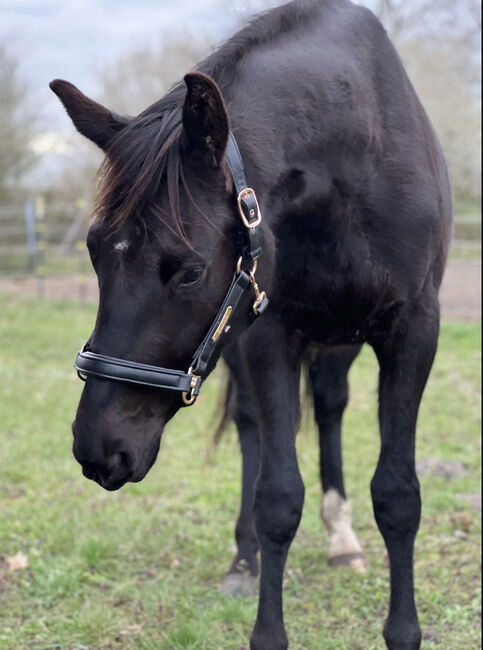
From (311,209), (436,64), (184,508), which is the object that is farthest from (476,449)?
(436,64)

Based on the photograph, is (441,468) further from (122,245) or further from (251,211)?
(122,245)

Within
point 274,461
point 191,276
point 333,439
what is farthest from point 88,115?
point 333,439

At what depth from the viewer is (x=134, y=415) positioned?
1.96m

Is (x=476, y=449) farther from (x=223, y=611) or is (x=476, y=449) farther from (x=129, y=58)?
(x=129, y=58)

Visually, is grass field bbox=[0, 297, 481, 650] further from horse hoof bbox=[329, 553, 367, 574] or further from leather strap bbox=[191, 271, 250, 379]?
leather strap bbox=[191, 271, 250, 379]

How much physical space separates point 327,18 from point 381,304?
105 cm

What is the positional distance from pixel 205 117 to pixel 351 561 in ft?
8.46

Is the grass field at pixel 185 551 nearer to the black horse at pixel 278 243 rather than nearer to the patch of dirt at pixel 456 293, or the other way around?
the black horse at pixel 278 243

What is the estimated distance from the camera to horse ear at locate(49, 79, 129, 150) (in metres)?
2.10

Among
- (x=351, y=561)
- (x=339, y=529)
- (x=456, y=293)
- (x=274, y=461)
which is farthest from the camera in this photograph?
(x=456, y=293)

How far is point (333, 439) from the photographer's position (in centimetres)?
400

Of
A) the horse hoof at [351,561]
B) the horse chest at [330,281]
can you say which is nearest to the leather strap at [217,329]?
the horse chest at [330,281]

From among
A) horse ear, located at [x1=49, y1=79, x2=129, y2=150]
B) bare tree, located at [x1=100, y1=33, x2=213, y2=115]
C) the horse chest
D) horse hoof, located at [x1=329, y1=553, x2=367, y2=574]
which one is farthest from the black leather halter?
bare tree, located at [x1=100, y1=33, x2=213, y2=115]

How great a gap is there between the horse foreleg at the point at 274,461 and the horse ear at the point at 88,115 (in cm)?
86
